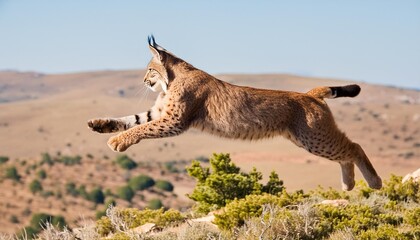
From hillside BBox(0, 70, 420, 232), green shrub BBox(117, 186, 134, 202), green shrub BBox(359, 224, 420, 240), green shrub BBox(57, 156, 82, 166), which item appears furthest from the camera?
green shrub BBox(57, 156, 82, 166)

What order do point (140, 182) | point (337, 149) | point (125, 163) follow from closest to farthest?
point (337, 149) < point (140, 182) < point (125, 163)

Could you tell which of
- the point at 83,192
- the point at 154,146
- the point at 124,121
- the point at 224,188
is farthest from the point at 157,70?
the point at 154,146

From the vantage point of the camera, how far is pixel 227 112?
1140cm

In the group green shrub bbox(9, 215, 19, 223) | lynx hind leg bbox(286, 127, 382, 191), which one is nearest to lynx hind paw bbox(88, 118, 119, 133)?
lynx hind leg bbox(286, 127, 382, 191)

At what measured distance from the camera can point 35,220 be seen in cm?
5853

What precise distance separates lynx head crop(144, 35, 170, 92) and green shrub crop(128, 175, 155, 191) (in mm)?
65088

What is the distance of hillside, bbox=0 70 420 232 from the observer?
261 ft

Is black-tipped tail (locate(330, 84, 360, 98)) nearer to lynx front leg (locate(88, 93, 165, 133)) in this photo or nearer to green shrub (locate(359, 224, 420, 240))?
green shrub (locate(359, 224, 420, 240))

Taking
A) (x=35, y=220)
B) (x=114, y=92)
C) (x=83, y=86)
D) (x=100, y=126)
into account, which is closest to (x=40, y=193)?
(x=35, y=220)

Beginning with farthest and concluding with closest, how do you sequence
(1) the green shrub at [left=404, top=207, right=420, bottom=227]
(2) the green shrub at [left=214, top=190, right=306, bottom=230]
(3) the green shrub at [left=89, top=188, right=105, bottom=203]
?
(3) the green shrub at [left=89, top=188, right=105, bottom=203] < (2) the green shrub at [left=214, top=190, right=306, bottom=230] < (1) the green shrub at [left=404, top=207, right=420, bottom=227]

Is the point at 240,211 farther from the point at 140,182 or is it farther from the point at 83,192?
the point at 140,182

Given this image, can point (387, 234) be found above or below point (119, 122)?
below

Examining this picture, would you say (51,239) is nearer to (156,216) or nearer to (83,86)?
(156,216)

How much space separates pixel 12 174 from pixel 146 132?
71.5 meters
